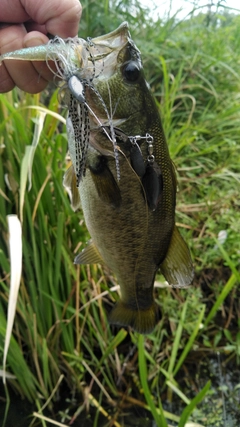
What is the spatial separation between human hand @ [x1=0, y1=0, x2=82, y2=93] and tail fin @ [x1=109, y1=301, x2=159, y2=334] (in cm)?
66

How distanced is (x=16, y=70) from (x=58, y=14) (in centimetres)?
18

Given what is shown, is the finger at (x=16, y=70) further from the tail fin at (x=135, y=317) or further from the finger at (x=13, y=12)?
the tail fin at (x=135, y=317)

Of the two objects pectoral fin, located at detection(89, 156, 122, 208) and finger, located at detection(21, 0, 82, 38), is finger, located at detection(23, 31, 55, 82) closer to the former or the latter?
finger, located at detection(21, 0, 82, 38)

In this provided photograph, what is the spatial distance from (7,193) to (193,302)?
0.94 metres

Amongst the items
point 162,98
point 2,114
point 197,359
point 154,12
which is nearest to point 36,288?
point 2,114

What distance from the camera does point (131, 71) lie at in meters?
0.91

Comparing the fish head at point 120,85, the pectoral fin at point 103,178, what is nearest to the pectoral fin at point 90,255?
the pectoral fin at point 103,178

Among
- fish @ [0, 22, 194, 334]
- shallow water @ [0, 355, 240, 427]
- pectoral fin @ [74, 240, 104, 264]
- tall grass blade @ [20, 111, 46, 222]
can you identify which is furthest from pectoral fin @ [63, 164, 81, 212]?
shallow water @ [0, 355, 240, 427]

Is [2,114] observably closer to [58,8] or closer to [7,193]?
[7,193]

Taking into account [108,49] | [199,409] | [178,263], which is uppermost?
[108,49]

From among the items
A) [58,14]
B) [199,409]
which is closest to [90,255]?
[58,14]

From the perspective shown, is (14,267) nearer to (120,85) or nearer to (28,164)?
(28,164)

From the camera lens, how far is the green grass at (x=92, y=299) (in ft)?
5.35

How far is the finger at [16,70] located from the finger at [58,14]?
0.28 feet
